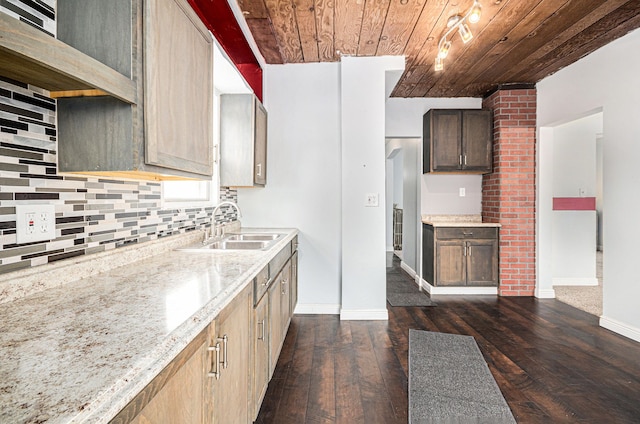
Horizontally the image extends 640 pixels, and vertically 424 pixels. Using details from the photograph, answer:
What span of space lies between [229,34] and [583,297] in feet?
15.4

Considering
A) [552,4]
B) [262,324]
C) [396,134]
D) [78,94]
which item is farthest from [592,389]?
[396,134]

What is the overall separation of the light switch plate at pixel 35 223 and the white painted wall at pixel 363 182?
2.51 meters

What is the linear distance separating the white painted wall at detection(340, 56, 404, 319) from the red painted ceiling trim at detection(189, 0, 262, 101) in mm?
872

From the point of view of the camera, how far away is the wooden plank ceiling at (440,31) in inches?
96.1

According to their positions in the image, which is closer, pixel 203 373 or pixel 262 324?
pixel 203 373

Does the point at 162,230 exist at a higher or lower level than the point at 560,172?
lower

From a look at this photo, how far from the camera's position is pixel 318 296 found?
3547 millimetres

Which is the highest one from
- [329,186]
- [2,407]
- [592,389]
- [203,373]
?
[329,186]

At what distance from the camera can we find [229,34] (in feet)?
8.14

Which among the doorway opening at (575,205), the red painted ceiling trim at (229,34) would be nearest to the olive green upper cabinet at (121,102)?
the red painted ceiling trim at (229,34)

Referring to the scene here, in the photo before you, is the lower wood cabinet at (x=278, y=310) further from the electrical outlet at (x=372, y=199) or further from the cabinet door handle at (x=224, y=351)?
the electrical outlet at (x=372, y=199)

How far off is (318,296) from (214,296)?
2.61m

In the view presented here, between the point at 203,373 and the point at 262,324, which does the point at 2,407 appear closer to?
the point at 203,373

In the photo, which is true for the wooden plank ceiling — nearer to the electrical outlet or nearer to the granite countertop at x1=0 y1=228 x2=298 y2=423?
the electrical outlet
